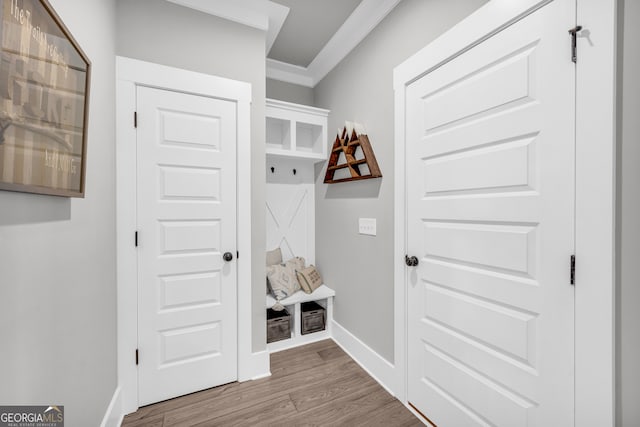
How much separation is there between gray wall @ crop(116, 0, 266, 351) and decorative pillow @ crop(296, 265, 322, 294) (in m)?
0.63

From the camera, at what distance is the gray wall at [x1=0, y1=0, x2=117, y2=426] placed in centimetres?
73

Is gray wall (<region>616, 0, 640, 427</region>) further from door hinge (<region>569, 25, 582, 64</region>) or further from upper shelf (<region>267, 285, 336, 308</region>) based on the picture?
upper shelf (<region>267, 285, 336, 308</region>)

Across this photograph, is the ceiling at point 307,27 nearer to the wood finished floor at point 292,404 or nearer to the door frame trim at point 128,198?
the door frame trim at point 128,198

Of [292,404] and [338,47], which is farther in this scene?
[338,47]

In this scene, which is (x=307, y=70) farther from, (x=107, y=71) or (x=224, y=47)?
(x=107, y=71)

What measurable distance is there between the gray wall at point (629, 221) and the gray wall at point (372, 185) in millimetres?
691

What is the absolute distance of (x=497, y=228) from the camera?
1.24 meters

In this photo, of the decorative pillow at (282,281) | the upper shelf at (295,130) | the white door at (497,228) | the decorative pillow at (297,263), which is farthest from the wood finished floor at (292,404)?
the upper shelf at (295,130)

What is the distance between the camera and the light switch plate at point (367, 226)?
6.78 feet

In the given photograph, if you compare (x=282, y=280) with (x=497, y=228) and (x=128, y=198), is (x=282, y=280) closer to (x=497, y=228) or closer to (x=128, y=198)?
(x=128, y=198)

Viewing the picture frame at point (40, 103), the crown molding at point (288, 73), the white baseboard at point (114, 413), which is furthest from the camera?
the crown molding at point (288, 73)

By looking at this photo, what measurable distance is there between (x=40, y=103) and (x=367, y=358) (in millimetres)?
2317

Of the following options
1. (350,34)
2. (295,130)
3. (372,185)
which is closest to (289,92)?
(295,130)

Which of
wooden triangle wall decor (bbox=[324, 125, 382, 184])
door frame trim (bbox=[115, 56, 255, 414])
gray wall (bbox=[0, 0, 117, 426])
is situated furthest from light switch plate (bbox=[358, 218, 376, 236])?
gray wall (bbox=[0, 0, 117, 426])
